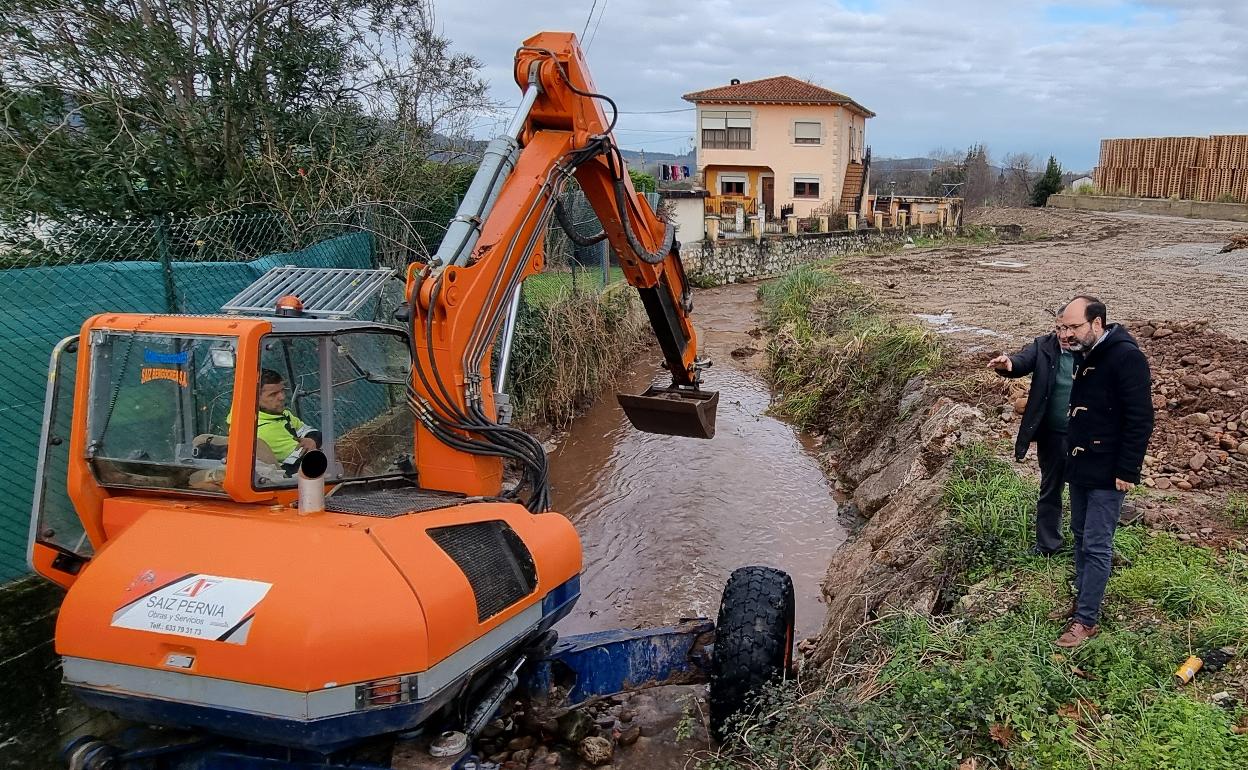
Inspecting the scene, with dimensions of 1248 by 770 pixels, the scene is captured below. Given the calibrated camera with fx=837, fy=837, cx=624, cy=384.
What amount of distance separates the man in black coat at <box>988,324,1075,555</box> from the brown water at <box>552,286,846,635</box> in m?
1.88

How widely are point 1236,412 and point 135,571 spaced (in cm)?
725

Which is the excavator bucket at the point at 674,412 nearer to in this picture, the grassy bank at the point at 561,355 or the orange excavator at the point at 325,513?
the orange excavator at the point at 325,513

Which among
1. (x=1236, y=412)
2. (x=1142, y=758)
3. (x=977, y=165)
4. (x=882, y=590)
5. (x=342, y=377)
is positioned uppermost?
(x=977, y=165)

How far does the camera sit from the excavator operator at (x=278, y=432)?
347 centimetres

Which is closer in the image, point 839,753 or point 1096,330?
point 839,753

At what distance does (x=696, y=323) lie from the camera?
Answer: 61.1 feet

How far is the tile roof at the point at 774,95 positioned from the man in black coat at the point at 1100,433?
121ft

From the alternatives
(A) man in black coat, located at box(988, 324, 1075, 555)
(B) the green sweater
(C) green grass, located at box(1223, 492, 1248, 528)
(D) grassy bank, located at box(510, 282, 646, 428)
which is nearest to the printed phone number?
(A) man in black coat, located at box(988, 324, 1075, 555)

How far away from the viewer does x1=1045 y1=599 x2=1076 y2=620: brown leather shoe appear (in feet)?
13.2

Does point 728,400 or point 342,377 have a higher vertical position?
point 342,377

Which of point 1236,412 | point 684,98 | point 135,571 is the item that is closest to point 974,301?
point 1236,412

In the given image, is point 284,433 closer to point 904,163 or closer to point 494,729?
point 494,729

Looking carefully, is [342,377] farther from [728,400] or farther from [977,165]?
[977,165]

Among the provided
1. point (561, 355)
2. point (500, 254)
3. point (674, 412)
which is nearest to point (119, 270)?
point (500, 254)
